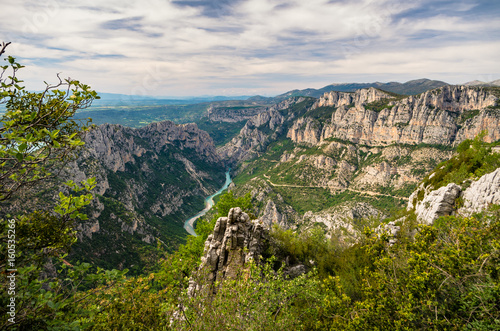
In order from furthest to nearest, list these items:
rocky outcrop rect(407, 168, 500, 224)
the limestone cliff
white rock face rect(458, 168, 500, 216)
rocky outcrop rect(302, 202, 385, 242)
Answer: rocky outcrop rect(302, 202, 385, 242) → the limestone cliff → rocky outcrop rect(407, 168, 500, 224) → white rock face rect(458, 168, 500, 216)

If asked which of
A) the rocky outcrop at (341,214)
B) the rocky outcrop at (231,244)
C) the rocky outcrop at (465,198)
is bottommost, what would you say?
the rocky outcrop at (341,214)

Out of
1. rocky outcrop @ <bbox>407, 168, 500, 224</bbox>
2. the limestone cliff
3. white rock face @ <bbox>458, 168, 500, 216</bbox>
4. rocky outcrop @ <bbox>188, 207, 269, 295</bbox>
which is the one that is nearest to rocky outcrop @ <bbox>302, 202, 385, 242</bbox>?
the limestone cliff

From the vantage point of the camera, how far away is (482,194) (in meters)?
27.8

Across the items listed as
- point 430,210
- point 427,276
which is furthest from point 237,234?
point 430,210

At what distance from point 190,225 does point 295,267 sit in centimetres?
17298

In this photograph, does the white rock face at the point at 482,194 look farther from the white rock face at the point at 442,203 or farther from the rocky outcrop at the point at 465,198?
the white rock face at the point at 442,203

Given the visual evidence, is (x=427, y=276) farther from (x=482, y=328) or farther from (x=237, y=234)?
(x=237, y=234)

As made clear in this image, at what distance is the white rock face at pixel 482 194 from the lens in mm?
26084

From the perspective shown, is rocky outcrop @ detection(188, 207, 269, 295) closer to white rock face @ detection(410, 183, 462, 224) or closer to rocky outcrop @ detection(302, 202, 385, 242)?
white rock face @ detection(410, 183, 462, 224)

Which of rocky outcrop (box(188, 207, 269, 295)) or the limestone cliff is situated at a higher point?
rocky outcrop (box(188, 207, 269, 295))

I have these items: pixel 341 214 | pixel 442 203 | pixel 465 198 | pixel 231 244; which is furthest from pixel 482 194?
pixel 341 214

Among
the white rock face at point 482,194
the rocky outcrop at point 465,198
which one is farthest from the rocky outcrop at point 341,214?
the white rock face at point 482,194

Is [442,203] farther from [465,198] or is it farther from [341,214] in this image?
[341,214]

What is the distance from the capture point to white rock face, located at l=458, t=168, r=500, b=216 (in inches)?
1027
